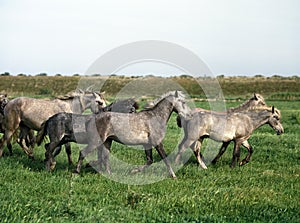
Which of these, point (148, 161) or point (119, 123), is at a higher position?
point (119, 123)

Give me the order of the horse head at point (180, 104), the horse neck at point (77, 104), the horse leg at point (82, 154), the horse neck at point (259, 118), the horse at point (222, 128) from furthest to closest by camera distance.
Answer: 1. the horse neck at point (77, 104)
2. the horse neck at point (259, 118)
3. the horse at point (222, 128)
4. the horse head at point (180, 104)
5. the horse leg at point (82, 154)

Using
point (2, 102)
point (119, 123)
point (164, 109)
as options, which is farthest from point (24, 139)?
point (164, 109)

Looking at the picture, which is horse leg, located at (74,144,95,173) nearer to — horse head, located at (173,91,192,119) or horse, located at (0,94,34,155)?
horse head, located at (173,91,192,119)

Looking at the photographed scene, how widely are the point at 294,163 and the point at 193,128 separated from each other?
10.6 feet

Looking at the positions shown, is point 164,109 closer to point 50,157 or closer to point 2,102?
point 50,157

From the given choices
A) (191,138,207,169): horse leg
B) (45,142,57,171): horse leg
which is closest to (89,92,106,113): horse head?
(45,142,57,171): horse leg

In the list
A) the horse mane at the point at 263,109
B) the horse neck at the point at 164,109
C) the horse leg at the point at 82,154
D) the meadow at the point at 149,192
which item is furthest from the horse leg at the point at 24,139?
the horse mane at the point at 263,109

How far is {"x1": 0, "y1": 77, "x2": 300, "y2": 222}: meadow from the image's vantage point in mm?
7230

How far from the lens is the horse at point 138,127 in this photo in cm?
1058

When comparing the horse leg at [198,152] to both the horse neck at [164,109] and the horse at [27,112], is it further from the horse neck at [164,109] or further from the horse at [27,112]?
the horse at [27,112]

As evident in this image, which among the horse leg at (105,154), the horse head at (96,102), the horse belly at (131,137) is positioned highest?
the horse head at (96,102)

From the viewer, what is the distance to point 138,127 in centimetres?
1079

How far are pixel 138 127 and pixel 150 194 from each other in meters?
2.52

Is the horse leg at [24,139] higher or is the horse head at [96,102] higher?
the horse head at [96,102]
